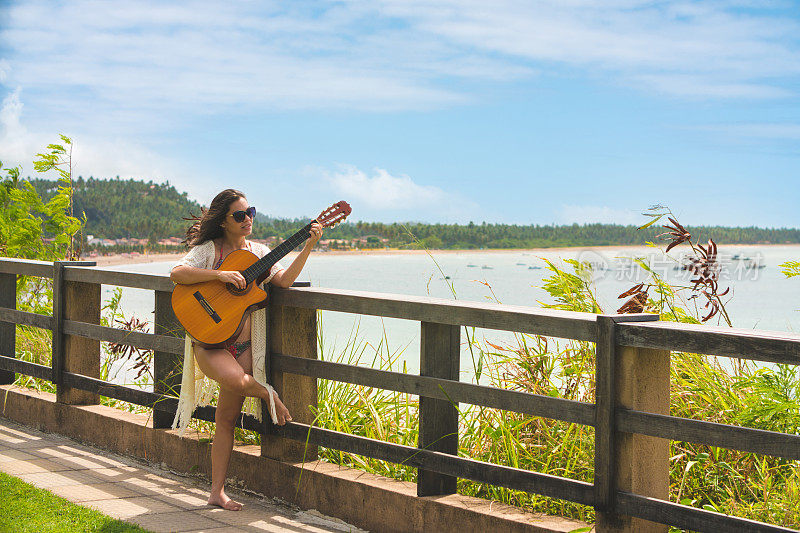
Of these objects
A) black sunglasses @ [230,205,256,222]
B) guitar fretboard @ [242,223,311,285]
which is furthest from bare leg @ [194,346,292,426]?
black sunglasses @ [230,205,256,222]

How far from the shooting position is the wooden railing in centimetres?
338

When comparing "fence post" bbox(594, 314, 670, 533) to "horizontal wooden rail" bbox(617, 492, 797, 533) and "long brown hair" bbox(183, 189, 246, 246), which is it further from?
"long brown hair" bbox(183, 189, 246, 246)

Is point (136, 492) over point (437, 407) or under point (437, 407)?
under

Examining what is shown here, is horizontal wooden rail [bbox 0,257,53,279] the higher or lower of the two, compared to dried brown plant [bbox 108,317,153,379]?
higher

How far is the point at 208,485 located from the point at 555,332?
269 centimetres

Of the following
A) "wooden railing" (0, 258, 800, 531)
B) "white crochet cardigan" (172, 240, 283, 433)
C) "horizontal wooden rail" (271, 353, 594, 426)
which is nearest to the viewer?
"wooden railing" (0, 258, 800, 531)

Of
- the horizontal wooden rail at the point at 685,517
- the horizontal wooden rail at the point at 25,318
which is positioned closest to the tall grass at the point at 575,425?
the horizontal wooden rail at the point at 685,517

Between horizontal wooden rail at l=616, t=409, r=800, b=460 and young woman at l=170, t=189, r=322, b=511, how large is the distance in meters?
1.91

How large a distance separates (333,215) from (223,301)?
0.75m

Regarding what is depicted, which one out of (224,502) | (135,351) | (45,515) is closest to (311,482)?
(224,502)

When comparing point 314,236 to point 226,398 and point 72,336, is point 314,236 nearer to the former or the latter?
point 226,398

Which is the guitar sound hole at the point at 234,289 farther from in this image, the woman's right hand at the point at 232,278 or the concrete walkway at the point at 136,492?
the concrete walkway at the point at 136,492

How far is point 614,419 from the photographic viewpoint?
11.8 feet

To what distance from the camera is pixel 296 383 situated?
5.03 m
